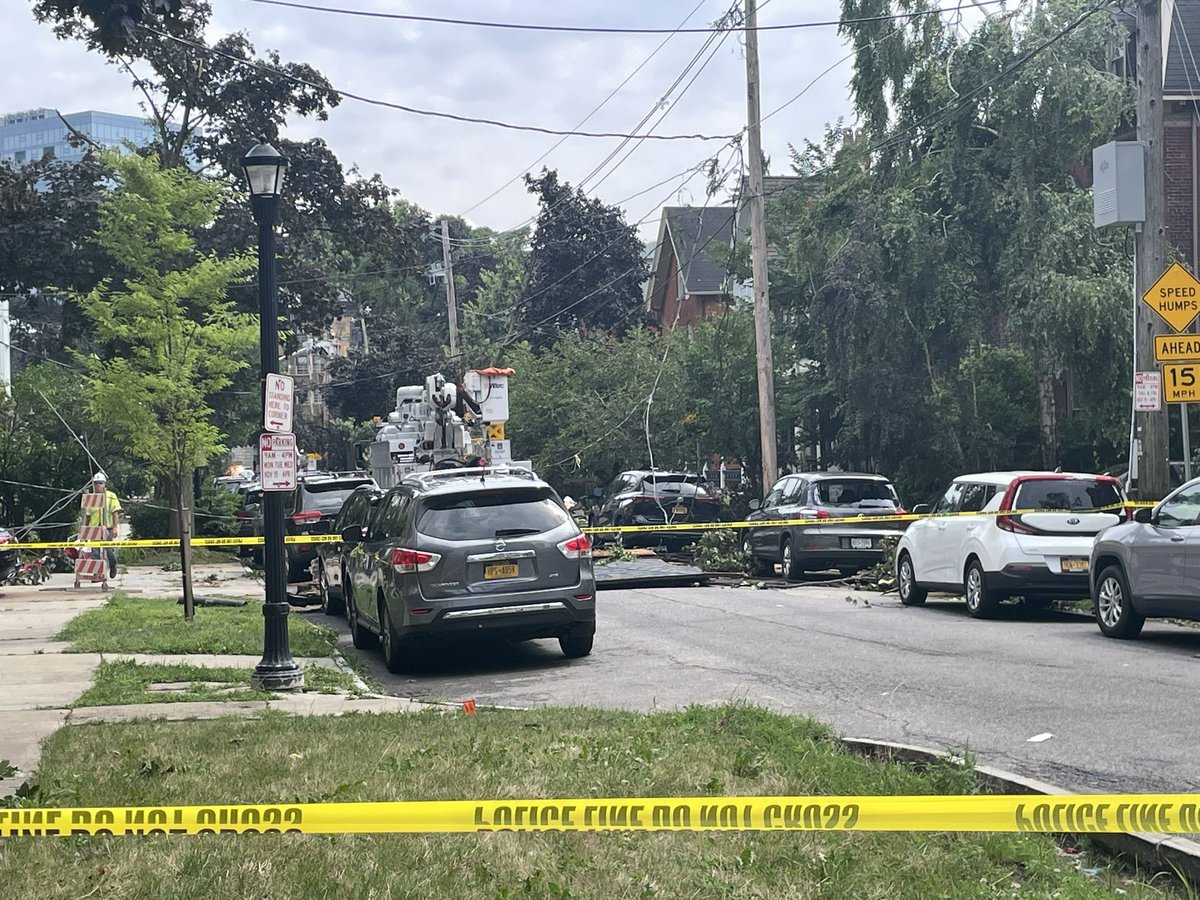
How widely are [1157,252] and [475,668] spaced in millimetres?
9398

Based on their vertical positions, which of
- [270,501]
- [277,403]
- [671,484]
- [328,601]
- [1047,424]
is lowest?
[328,601]

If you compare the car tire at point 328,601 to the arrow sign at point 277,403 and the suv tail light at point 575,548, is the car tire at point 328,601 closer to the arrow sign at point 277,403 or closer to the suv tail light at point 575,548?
the arrow sign at point 277,403

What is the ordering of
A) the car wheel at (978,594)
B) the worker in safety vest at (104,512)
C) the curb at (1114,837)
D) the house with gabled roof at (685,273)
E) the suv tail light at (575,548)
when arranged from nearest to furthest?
the curb at (1114,837) → the suv tail light at (575,548) → the car wheel at (978,594) → the worker in safety vest at (104,512) → the house with gabled roof at (685,273)

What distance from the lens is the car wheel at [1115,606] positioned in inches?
538

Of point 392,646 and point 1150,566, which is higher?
point 1150,566

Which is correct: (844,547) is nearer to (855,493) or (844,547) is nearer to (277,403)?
(855,493)

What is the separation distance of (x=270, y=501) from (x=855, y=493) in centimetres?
1213

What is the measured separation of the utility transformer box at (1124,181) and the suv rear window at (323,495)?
1355 centimetres

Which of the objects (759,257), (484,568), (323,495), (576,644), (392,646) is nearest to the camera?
(484,568)

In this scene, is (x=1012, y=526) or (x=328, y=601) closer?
(x=1012, y=526)

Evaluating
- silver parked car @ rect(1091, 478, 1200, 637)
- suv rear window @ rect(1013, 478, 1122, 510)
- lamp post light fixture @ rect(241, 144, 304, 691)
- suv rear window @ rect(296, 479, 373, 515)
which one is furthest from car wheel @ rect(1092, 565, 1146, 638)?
suv rear window @ rect(296, 479, 373, 515)

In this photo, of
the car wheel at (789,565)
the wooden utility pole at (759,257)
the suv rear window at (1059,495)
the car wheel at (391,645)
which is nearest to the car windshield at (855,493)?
the car wheel at (789,565)

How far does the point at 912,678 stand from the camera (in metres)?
11.4

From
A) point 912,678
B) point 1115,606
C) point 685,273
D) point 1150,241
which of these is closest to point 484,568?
point 912,678
